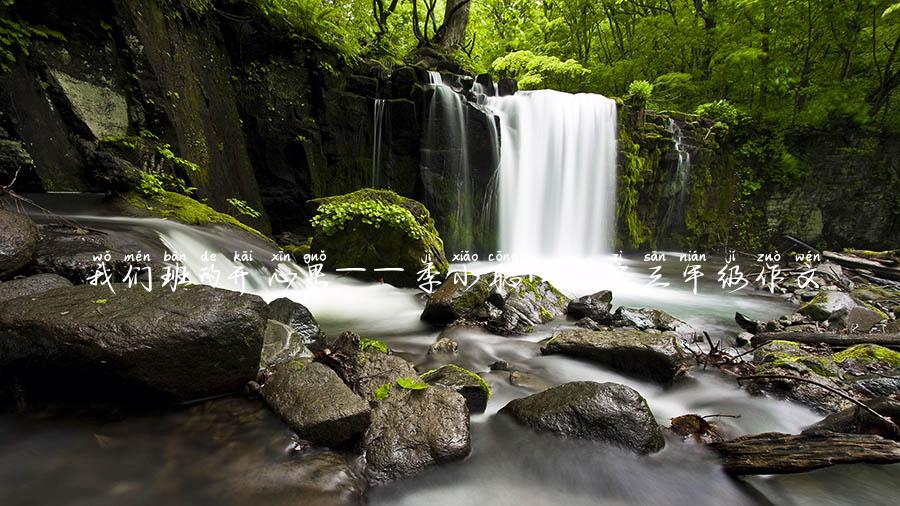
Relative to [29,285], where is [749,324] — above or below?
below

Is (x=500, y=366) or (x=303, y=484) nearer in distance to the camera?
(x=303, y=484)

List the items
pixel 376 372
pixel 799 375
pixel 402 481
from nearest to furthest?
pixel 402 481 → pixel 376 372 → pixel 799 375

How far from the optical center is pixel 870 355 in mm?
3826

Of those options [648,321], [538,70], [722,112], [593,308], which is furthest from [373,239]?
[722,112]

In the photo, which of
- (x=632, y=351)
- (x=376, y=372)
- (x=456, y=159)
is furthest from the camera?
(x=456, y=159)

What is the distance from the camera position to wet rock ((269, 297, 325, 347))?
12.1 feet

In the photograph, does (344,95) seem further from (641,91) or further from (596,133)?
(641,91)

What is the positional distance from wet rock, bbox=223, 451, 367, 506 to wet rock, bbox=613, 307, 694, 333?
4.40 meters

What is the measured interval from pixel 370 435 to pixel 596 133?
1403 centimetres

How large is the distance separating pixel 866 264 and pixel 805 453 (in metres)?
10.5

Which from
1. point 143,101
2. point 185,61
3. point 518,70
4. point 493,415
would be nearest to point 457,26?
point 518,70

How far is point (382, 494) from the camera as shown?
2.05m

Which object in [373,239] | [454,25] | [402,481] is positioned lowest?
[402,481]

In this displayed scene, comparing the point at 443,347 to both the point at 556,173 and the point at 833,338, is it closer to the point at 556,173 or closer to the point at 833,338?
the point at 833,338
